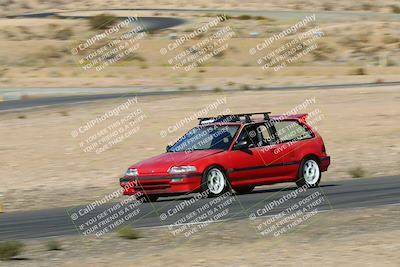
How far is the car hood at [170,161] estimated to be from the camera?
56.8 feet

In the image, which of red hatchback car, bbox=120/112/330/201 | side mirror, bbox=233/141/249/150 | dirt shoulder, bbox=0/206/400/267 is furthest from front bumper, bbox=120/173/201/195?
dirt shoulder, bbox=0/206/400/267

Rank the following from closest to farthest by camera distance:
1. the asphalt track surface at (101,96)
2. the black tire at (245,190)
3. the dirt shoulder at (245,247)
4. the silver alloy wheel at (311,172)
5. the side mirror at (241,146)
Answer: the dirt shoulder at (245,247), the side mirror at (241,146), the silver alloy wheel at (311,172), the black tire at (245,190), the asphalt track surface at (101,96)

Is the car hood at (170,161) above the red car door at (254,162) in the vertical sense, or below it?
above

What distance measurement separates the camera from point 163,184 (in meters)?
17.3

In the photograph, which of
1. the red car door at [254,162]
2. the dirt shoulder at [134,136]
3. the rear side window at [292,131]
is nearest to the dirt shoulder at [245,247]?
the red car door at [254,162]

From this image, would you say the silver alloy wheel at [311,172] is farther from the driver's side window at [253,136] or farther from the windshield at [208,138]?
the windshield at [208,138]

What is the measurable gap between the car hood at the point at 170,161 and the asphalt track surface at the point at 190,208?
0.59 m

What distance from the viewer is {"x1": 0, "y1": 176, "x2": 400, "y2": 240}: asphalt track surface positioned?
575 inches

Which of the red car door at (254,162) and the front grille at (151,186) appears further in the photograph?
the red car door at (254,162)

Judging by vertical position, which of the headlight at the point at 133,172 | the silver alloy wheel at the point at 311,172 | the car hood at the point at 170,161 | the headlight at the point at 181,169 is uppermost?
the headlight at the point at 133,172

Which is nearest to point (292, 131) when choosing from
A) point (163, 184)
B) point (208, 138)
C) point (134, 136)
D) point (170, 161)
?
point (208, 138)

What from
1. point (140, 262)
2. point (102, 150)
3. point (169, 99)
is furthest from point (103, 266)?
point (169, 99)

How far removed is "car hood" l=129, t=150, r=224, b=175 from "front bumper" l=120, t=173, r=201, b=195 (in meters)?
0.13

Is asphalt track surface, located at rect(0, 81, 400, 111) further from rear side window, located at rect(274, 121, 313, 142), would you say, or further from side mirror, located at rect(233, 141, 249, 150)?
side mirror, located at rect(233, 141, 249, 150)
